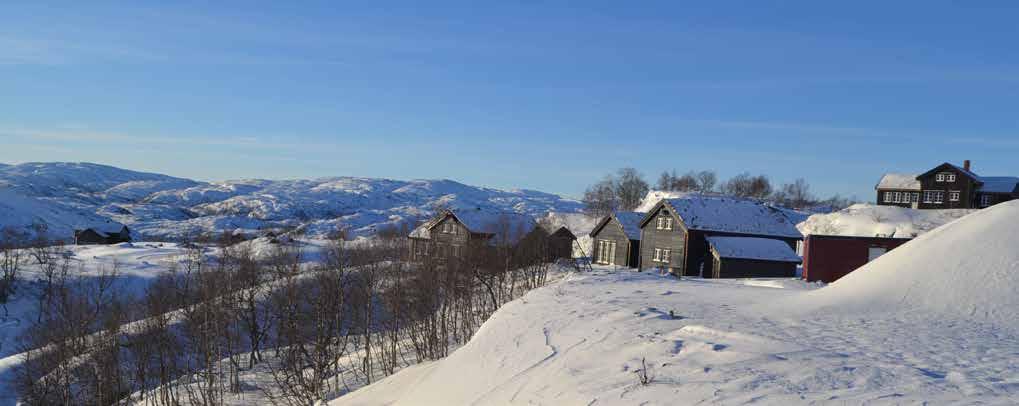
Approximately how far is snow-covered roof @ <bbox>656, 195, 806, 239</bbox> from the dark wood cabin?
6.33 feet

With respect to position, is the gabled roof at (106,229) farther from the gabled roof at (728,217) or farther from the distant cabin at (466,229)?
the gabled roof at (728,217)

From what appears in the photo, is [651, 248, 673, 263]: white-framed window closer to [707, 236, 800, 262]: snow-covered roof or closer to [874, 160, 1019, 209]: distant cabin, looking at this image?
[707, 236, 800, 262]: snow-covered roof

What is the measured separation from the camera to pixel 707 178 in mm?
138000

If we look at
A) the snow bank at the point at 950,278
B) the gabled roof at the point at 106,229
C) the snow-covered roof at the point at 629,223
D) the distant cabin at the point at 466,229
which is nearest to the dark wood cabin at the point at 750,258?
the snow-covered roof at the point at 629,223

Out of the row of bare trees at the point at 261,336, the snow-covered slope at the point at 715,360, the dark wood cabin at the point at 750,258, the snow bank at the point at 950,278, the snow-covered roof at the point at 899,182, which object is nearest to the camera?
the snow-covered slope at the point at 715,360

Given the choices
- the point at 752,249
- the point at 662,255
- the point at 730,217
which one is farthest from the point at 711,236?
the point at 662,255

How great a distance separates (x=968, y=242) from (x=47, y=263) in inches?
3052

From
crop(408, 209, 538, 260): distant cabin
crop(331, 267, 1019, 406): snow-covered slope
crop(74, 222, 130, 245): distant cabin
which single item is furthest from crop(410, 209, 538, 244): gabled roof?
crop(74, 222, 130, 245): distant cabin

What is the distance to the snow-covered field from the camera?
1112cm

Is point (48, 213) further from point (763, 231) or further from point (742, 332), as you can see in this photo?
point (742, 332)

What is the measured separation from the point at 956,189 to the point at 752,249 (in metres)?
38.2

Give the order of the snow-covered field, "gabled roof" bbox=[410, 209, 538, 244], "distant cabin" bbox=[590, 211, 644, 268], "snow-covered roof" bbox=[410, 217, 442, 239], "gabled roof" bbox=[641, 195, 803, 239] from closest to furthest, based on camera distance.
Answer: the snow-covered field < "gabled roof" bbox=[641, 195, 803, 239] < "distant cabin" bbox=[590, 211, 644, 268] < "gabled roof" bbox=[410, 209, 538, 244] < "snow-covered roof" bbox=[410, 217, 442, 239]

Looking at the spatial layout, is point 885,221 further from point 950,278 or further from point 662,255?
point 950,278

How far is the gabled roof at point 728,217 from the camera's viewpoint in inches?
1955
